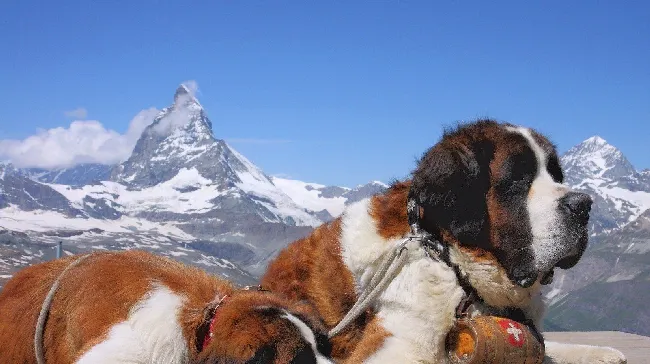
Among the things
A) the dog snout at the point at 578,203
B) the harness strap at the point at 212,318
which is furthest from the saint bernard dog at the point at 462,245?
the harness strap at the point at 212,318

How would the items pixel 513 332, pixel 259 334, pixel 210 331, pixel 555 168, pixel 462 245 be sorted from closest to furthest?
pixel 259 334
pixel 210 331
pixel 513 332
pixel 462 245
pixel 555 168

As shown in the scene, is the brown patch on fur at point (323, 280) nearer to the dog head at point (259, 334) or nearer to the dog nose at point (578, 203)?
the dog head at point (259, 334)

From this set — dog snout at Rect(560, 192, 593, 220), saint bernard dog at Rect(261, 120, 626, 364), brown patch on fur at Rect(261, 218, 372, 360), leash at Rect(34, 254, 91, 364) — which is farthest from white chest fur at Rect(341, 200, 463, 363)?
leash at Rect(34, 254, 91, 364)

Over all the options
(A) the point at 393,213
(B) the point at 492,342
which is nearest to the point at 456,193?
(A) the point at 393,213

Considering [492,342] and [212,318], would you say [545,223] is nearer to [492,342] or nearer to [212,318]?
[492,342]

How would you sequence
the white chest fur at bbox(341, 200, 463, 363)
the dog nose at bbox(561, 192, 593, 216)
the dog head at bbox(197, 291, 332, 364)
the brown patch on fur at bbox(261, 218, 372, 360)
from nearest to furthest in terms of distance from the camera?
the dog head at bbox(197, 291, 332, 364) → the white chest fur at bbox(341, 200, 463, 363) → the dog nose at bbox(561, 192, 593, 216) → the brown patch on fur at bbox(261, 218, 372, 360)

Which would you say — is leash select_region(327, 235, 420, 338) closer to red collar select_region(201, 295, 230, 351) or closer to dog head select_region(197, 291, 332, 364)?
dog head select_region(197, 291, 332, 364)
